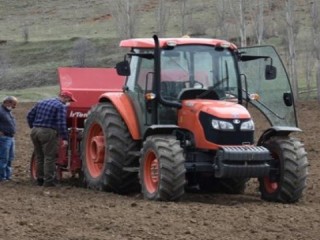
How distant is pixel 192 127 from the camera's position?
33.9 feet

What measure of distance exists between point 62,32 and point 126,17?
16.3 meters

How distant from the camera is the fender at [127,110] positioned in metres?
10.7

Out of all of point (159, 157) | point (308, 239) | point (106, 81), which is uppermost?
point (106, 81)

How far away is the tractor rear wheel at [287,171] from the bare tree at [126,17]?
23085 millimetres

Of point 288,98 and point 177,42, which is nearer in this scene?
point 177,42

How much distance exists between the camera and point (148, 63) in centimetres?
1091

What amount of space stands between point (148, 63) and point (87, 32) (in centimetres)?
3779

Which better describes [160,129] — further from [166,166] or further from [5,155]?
[5,155]

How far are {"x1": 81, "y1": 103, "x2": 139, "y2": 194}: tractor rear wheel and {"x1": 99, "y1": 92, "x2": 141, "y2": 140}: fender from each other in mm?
107

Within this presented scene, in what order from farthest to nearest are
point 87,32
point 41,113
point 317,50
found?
1. point 87,32
2. point 317,50
3. point 41,113

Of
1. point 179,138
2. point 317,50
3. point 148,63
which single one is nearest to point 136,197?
point 179,138

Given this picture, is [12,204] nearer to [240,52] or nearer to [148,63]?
[148,63]

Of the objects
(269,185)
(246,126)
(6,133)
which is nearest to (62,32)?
(6,133)

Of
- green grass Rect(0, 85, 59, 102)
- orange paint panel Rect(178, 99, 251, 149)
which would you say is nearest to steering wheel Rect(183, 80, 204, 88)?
orange paint panel Rect(178, 99, 251, 149)
